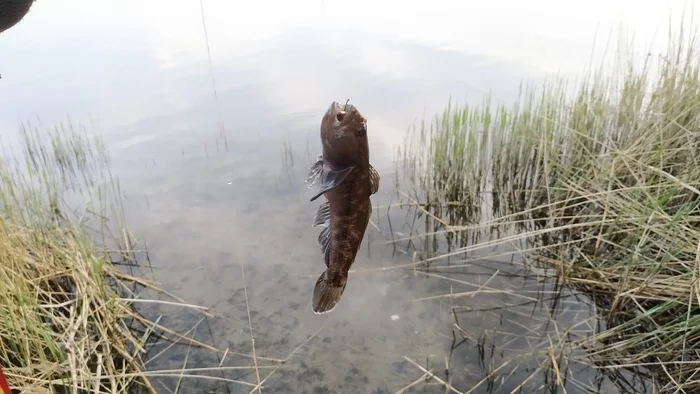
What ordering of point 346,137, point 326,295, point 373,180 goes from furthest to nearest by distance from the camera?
point 326,295 < point 373,180 < point 346,137

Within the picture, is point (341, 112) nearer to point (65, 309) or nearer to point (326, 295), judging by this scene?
point (326, 295)

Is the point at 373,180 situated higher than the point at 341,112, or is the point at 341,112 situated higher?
the point at 341,112

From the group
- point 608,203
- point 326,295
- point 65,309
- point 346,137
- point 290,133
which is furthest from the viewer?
point 290,133

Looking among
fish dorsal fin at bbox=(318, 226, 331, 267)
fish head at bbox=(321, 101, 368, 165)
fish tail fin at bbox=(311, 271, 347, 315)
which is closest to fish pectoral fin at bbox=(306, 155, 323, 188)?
fish head at bbox=(321, 101, 368, 165)

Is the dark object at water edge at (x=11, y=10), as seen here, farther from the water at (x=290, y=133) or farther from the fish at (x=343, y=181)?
the water at (x=290, y=133)

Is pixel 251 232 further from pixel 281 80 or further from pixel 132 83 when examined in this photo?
pixel 132 83

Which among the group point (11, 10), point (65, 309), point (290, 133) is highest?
point (11, 10)

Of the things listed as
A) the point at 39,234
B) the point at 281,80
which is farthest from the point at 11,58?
the point at 39,234

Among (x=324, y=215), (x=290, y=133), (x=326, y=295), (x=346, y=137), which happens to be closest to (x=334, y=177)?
(x=346, y=137)
